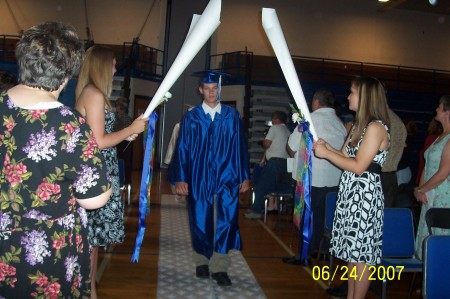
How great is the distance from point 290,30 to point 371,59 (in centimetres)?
311

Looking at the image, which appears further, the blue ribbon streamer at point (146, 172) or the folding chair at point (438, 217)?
the folding chair at point (438, 217)

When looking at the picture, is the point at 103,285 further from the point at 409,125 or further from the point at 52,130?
the point at 409,125

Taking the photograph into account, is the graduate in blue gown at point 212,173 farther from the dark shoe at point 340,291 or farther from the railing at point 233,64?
the railing at point 233,64

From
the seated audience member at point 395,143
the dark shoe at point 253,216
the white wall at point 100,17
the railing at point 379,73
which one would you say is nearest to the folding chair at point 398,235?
the seated audience member at point 395,143

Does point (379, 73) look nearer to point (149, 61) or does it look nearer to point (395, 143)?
point (149, 61)

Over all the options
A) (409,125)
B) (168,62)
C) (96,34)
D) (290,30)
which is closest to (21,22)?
(96,34)

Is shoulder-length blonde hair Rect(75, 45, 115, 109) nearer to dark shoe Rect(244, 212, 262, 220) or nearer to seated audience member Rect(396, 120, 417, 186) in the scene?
seated audience member Rect(396, 120, 417, 186)

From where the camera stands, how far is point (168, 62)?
16.8 meters

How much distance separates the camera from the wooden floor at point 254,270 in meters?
4.15

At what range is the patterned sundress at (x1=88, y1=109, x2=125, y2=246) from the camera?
3045 millimetres

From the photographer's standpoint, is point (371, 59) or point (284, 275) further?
point (371, 59)

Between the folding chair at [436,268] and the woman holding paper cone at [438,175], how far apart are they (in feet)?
4.98

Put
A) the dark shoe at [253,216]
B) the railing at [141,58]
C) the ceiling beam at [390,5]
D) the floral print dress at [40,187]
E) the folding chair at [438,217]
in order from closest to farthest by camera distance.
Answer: the floral print dress at [40,187]
the folding chair at [438,217]
the dark shoe at [253,216]
the railing at [141,58]
the ceiling beam at [390,5]

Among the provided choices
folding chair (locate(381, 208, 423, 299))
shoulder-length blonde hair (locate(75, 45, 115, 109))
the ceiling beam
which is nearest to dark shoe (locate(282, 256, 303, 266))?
folding chair (locate(381, 208, 423, 299))
